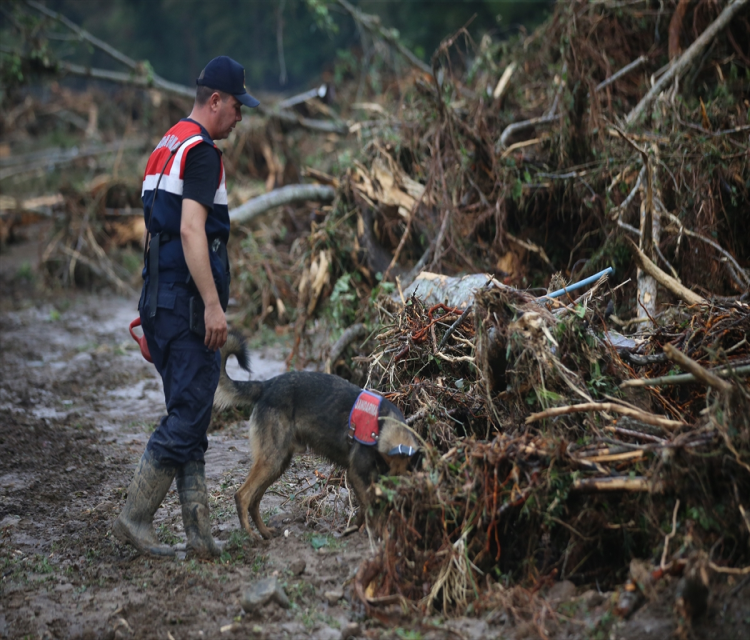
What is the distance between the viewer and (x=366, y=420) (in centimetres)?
389

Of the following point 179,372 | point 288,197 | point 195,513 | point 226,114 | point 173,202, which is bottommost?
point 195,513

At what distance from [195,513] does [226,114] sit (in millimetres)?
2271

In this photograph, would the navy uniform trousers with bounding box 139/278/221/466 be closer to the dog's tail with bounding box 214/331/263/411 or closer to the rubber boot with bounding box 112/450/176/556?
the rubber boot with bounding box 112/450/176/556

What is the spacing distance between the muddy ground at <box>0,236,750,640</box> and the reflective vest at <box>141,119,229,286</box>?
1.61 m

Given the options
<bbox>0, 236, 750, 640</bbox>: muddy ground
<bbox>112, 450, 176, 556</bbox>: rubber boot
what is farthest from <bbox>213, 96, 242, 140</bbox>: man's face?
<bbox>0, 236, 750, 640</bbox>: muddy ground

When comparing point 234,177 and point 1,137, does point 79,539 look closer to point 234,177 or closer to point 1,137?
point 234,177

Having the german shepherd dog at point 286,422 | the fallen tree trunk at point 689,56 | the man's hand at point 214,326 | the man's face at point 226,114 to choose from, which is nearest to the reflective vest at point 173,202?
the man's face at point 226,114

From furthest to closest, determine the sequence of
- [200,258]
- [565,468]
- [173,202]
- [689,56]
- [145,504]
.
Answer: [689,56] < [145,504] < [173,202] < [200,258] < [565,468]

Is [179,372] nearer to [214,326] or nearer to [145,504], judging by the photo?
[214,326]

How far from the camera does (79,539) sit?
4117 mm

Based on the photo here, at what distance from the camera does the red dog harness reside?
3865 millimetres

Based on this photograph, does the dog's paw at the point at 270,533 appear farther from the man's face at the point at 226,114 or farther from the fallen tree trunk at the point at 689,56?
the fallen tree trunk at the point at 689,56

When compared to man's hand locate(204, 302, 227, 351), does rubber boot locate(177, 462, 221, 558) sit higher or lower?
lower

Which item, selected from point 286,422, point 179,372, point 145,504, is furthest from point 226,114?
point 145,504
